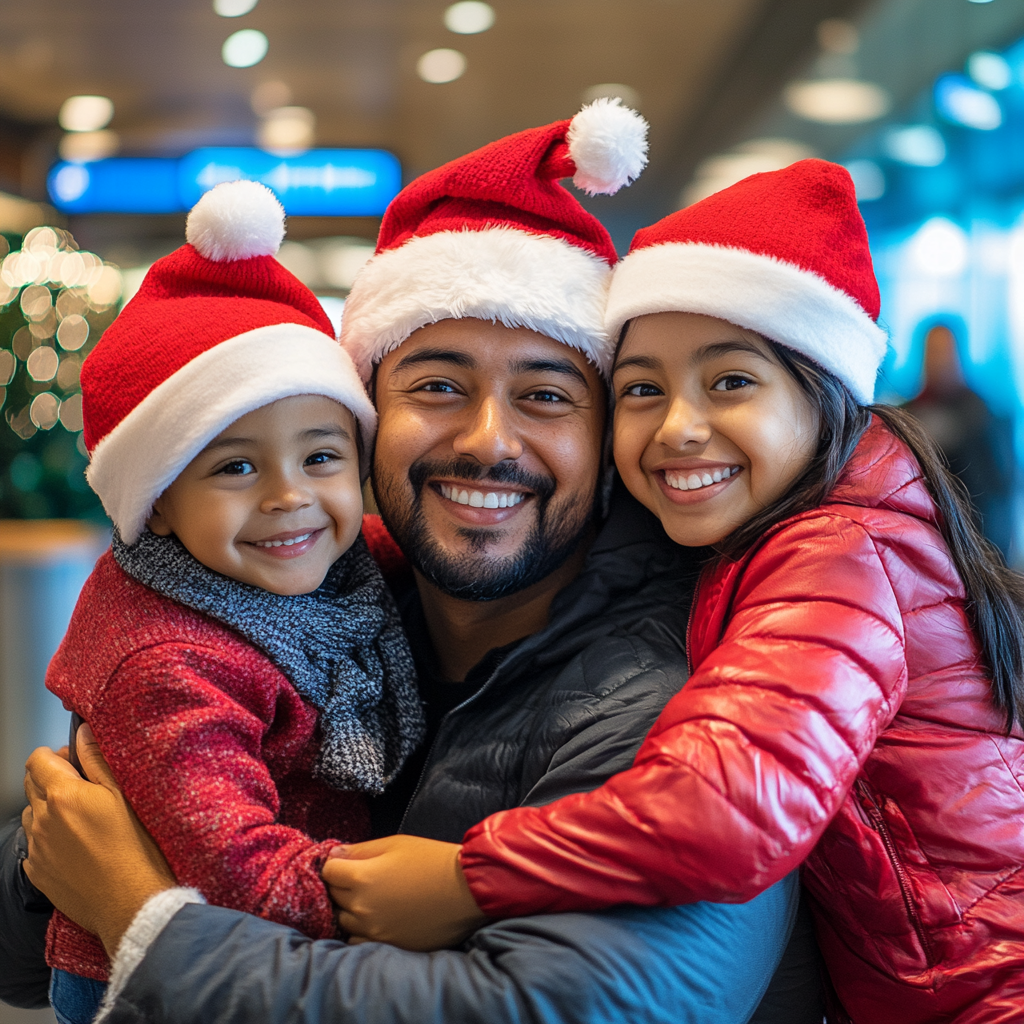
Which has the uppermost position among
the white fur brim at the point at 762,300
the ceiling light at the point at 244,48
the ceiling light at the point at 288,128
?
the ceiling light at the point at 244,48

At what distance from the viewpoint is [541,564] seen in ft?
5.21

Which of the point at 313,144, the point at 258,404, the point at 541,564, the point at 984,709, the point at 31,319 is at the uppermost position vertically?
the point at 313,144

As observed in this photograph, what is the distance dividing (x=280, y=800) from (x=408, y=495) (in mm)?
498

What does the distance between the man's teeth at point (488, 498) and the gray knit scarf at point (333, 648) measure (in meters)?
0.20

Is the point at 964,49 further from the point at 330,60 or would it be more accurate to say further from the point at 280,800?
the point at 280,800

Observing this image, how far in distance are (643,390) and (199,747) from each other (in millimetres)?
795

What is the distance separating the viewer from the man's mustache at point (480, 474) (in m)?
1.53

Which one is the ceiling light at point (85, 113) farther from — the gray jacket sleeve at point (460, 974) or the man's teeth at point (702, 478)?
the gray jacket sleeve at point (460, 974)

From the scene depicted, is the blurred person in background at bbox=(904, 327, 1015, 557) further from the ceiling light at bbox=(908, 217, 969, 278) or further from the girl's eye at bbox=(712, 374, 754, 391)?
the girl's eye at bbox=(712, 374, 754, 391)

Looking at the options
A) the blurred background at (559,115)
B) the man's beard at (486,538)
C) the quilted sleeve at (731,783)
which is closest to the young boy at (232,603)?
the man's beard at (486,538)

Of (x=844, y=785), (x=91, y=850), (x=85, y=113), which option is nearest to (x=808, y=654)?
(x=844, y=785)

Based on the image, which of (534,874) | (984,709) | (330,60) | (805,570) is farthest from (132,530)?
(330,60)

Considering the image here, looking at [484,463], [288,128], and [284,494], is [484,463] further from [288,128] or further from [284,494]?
[288,128]

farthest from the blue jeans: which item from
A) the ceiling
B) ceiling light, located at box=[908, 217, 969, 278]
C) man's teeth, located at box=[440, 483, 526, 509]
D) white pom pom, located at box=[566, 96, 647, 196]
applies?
ceiling light, located at box=[908, 217, 969, 278]
